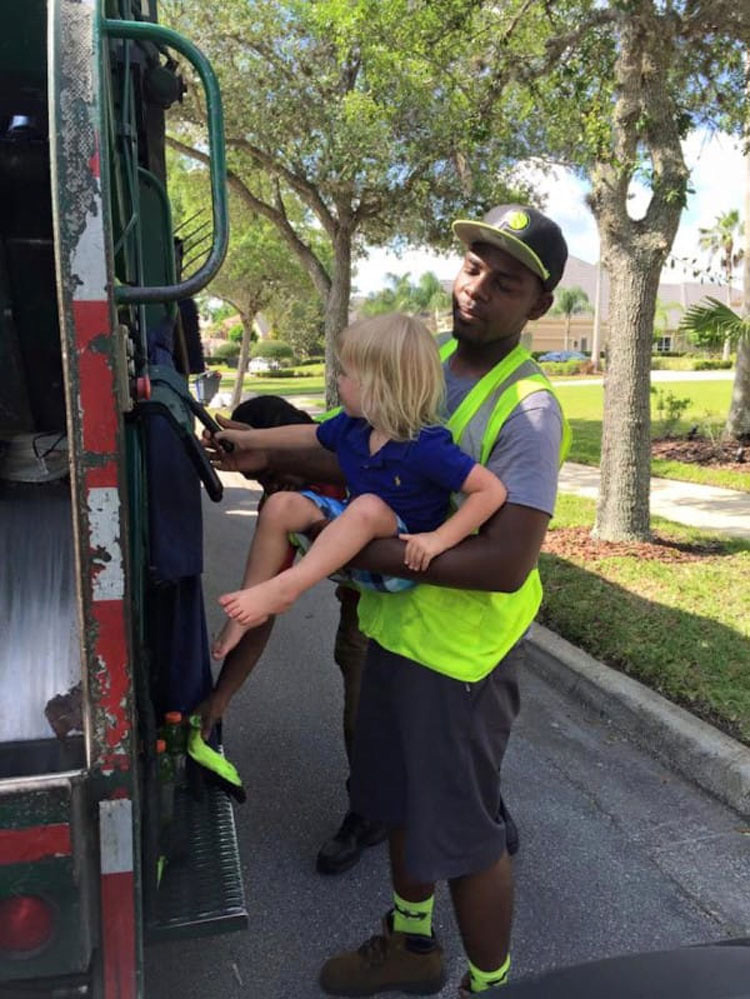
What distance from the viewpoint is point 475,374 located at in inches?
82.4

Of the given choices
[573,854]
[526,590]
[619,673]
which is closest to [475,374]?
[526,590]

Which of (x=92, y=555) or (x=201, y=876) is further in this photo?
(x=201, y=876)

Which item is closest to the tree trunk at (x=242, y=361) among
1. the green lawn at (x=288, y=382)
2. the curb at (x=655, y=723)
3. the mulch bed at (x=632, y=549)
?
the green lawn at (x=288, y=382)

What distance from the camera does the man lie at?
1.88 m

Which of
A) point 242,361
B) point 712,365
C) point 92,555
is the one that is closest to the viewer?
point 92,555

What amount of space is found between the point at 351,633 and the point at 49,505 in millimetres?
1274

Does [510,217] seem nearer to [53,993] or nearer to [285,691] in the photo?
[53,993]

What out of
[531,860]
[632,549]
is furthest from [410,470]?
[632,549]

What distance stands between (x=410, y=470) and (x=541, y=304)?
1.88ft

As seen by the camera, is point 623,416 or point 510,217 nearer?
point 510,217

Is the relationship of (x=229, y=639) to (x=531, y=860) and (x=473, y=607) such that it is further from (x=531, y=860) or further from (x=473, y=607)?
(x=531, y=860)

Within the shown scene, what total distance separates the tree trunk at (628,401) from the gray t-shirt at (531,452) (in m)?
4.83

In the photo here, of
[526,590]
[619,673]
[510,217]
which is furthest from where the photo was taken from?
[619,673]

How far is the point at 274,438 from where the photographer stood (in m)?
2.42
